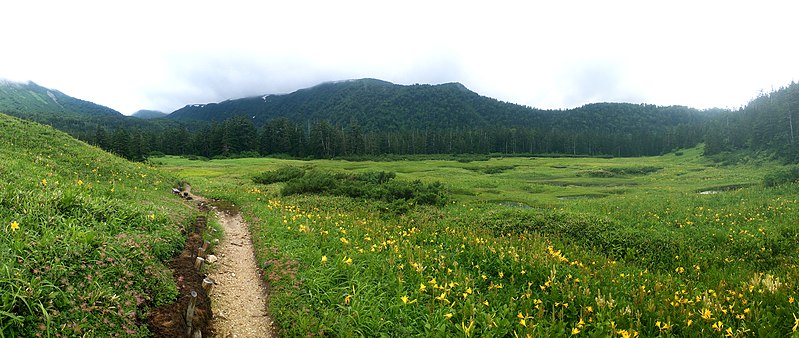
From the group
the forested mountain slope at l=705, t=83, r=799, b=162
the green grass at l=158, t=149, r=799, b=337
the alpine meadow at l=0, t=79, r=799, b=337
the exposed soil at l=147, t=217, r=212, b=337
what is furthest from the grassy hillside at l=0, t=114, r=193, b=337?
the forested mountain slope at l=705, t=83, r=799, b=162

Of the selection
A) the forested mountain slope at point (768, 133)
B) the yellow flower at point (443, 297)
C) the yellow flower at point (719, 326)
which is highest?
the forested mountain slope at point (768, 133)

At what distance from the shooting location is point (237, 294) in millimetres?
8422

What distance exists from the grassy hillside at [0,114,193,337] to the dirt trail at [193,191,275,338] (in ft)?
3.64

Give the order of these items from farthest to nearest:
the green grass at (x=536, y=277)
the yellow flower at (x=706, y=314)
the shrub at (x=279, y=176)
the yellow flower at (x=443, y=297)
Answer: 1. the shrub at (x=279, y=176)
2. the yellow flower at (x=443, y=297)
3. the green grass at (x=536, y=277)
4. the yellow flower at (x=706, y=314)

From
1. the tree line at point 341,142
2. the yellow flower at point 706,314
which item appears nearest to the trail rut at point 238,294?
the yellow flower at point 706,314

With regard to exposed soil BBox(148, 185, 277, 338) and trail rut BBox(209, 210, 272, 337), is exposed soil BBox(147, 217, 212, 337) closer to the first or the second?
exposed soil BBox(148, 185, 277, 338)

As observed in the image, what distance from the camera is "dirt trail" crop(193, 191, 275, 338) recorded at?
705 cm

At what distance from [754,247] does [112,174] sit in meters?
27.6

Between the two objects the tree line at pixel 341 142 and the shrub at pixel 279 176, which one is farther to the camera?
the tree line at pixel 341 142

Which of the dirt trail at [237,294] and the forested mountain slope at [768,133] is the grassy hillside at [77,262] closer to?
the dirt trail at [237,294]

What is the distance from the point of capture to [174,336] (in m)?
5.89

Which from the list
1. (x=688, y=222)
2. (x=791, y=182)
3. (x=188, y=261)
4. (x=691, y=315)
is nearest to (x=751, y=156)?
(x=791, y=182)

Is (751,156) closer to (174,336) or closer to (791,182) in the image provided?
(791,182)

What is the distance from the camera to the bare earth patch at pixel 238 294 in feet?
23.1
